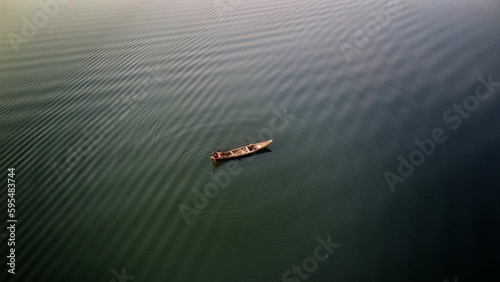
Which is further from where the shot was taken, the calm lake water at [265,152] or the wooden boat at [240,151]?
the wooden boat at [240,151]

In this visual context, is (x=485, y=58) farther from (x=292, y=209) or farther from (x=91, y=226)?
(x=91, y=226)

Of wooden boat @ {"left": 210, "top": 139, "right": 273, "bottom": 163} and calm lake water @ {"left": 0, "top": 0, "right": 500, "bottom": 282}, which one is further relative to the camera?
wooden boat @ {"left": 210, "top": 139, "right": 273, "bottom": 163}

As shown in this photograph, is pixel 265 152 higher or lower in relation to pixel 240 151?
lower
